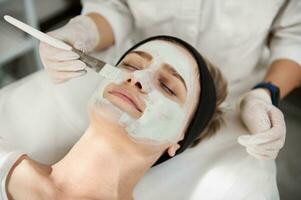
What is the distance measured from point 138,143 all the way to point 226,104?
1.33ft

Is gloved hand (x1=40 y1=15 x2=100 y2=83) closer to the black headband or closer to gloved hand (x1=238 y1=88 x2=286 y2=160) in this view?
the black headband

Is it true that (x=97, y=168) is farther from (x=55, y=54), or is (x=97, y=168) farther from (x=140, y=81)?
(x=55, y=54)

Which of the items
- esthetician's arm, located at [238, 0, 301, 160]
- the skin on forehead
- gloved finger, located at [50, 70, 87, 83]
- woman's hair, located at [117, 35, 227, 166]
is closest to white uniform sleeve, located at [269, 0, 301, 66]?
esthetician's arm, located at [238, 0, 301, 160]

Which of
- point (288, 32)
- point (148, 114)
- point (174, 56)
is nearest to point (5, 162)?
point (148, 114)

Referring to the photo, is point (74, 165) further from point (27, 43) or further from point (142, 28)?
point (27, 43)

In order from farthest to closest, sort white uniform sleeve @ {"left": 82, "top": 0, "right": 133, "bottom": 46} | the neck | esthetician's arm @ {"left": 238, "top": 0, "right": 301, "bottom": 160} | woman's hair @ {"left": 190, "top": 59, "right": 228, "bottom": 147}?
white uniform sleeve @ {"left": 82, "top": 0, "right": 133, "bottom": 46} < woman's hair @ {"left": 190, "top": 59, "right": 228, "bottom": 147} < esthetician's arm @ {"left": 238, "top": 0, "right": 301, "bottom": 160} < the neck

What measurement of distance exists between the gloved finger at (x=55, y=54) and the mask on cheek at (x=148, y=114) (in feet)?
0.34

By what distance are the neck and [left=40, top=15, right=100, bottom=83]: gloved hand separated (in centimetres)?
18

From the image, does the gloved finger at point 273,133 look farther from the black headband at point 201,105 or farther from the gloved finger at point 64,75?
the gloved finger at point 64,75

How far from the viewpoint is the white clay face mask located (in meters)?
1.04

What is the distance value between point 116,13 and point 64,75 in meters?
0.36

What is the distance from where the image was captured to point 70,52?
3.69 feet

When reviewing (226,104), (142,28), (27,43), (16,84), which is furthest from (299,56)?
(27,43)

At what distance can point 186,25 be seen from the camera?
4.53 ft
